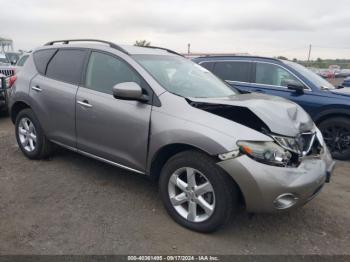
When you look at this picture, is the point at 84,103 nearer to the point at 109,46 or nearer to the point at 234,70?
the point at 109,46

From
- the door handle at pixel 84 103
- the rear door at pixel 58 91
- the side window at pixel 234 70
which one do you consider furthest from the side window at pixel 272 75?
the door handle at pixel 84 103

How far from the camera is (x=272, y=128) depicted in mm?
3055

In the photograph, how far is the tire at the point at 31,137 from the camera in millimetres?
4719

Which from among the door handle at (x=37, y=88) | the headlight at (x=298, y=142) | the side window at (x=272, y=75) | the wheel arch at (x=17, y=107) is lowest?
the wheel arch at (x=17, y=107)

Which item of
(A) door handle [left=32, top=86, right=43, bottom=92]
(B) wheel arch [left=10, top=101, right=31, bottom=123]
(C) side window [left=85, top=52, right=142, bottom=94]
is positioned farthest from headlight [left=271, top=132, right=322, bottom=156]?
(B) wheel arch [left=10, top=101, right=31, bottom=123]

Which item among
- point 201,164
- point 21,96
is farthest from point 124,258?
point 21,96

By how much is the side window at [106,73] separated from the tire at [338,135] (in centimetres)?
369

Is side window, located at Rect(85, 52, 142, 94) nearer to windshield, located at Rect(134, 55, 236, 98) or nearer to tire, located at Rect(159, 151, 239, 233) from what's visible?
windshield, located at Rect(134, 55, 236, 98)

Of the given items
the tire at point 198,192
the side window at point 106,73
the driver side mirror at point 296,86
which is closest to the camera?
the tire at point 198,192

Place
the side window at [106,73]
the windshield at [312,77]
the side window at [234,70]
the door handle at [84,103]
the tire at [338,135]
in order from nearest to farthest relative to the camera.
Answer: the side window at [106,73] → the door handle at [84,103] → the tire at [338,135] → the windshield at [312,77] → the side window at [234,70]

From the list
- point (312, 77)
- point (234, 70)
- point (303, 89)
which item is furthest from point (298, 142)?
point (234, 70)

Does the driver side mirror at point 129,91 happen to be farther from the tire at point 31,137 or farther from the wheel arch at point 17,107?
the wheel arch at point 17,107

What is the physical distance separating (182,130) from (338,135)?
3727 mm

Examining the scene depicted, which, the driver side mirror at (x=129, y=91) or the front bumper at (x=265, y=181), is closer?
the front bumper at (x=265, y=181)
